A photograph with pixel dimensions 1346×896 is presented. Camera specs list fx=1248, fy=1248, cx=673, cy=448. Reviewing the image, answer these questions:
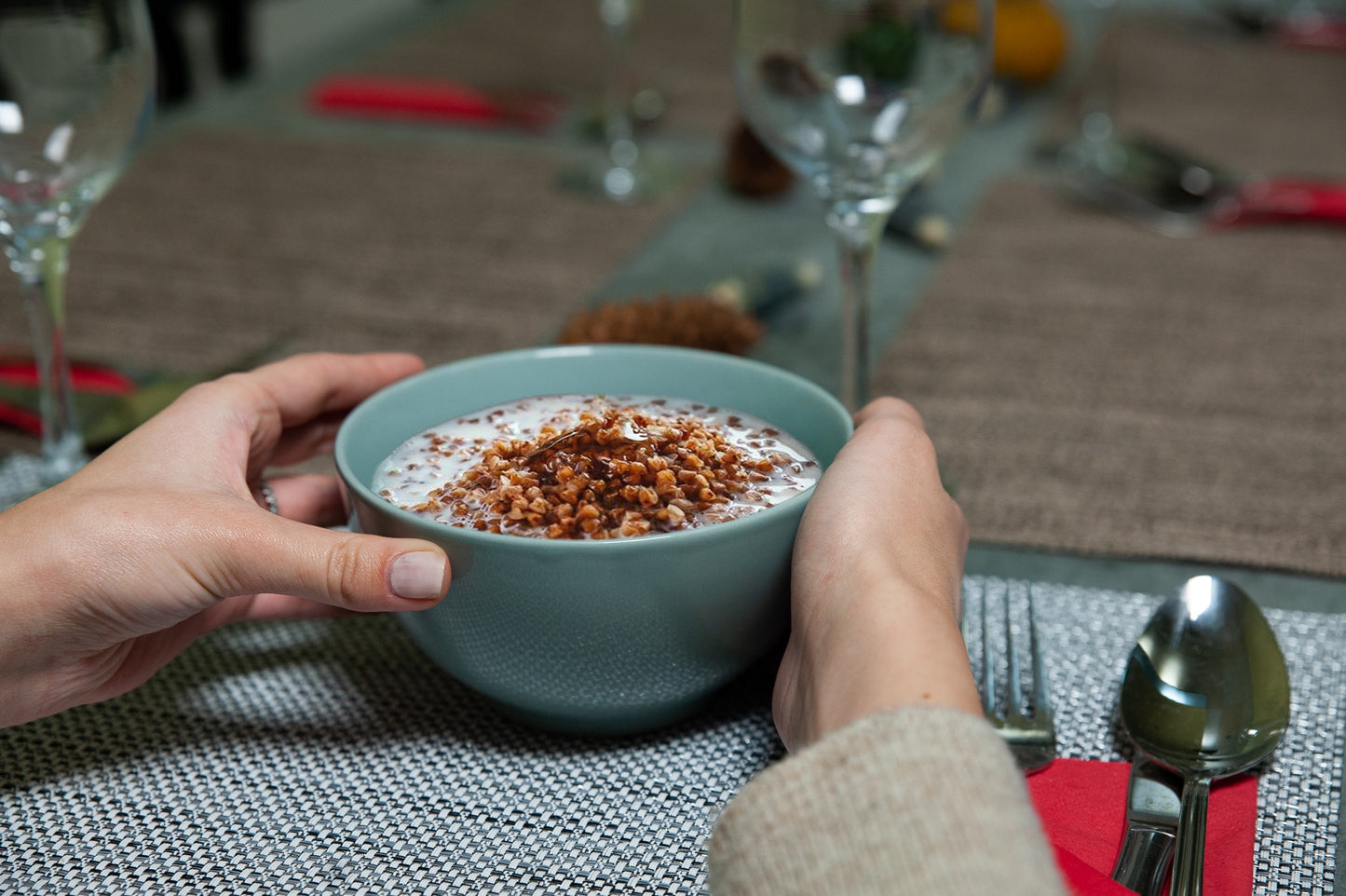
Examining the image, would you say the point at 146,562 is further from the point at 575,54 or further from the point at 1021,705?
the point at 575,54

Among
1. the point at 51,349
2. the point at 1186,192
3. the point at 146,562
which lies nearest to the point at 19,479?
the point at 51,349

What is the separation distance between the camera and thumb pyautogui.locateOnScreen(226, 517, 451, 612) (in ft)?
1.56

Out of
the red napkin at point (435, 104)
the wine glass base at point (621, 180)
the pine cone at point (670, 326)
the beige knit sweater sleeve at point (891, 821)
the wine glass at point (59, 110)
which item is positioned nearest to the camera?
the beige knit sweater sleeve at point (891, 821)

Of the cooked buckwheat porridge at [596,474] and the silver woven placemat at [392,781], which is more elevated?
the cooked buckwheat porridge at [596,474]

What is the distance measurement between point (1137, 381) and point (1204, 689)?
0.45 metres

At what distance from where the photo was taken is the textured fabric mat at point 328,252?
1.02 metres

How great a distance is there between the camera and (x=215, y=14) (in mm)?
2053

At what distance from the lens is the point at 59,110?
0.71 metres

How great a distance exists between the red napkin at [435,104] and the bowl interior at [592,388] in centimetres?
100

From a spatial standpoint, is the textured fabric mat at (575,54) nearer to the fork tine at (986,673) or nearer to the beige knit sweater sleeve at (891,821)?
the fork tine at (986,673)

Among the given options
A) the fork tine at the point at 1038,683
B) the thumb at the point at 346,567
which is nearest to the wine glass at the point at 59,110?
the thumb at the point at 346,567

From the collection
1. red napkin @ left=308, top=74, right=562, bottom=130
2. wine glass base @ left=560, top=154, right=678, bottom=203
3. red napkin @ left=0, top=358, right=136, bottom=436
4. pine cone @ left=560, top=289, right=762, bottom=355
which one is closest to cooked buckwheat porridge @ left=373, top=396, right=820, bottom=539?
pine cone @ left=560, top=289, right=762, bottom=355

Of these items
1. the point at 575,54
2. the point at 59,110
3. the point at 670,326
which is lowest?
the point at 575,54

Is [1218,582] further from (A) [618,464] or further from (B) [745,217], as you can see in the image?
(B) [745,217]
